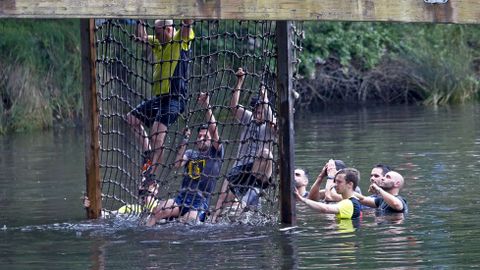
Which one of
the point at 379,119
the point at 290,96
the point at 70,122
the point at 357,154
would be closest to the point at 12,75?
the point at 70,122

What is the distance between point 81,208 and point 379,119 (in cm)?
1432

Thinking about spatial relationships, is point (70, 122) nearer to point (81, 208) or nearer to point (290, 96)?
point (81, 208)

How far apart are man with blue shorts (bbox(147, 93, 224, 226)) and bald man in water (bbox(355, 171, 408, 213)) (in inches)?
68.0

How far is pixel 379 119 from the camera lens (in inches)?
1092

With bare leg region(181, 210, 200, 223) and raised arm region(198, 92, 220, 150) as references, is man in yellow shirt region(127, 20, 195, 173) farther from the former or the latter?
bare leg region(181, 210, 200, 223)

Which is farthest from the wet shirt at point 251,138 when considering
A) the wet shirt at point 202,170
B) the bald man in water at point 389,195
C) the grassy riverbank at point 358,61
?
the grassy riverbank at point 358,61

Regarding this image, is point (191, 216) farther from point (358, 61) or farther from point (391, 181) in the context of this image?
point (358, 61)

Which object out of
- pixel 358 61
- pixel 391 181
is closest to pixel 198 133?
pixel 391 181

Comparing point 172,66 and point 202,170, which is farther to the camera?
point 172,66

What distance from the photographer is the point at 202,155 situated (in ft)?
42.0

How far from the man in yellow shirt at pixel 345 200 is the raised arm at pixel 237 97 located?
3.31ft

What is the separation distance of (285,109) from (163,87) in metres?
1.99

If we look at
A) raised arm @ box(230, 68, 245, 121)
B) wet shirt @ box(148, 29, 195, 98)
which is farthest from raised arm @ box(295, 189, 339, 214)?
wet shirt @ box(148, 29, 195, 98)

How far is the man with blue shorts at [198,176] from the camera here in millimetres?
12711
